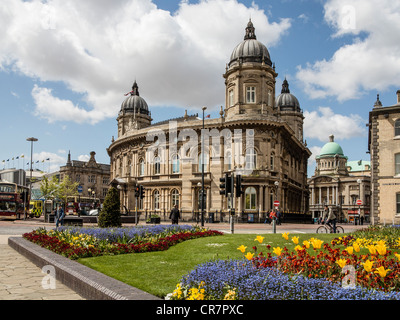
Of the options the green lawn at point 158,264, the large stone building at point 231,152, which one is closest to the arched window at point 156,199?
the large stone building at point 231,152

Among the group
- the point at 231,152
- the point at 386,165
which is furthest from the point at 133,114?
the point at 386,165

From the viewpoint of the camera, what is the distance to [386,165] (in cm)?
4012

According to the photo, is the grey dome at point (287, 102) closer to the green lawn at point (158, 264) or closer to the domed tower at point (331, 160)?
the domed tower at point (331, 160)

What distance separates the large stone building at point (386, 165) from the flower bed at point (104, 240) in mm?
28438

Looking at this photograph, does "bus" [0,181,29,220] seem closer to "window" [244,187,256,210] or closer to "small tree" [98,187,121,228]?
"window" [244,187,256,210]

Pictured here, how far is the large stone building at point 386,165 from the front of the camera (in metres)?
39.5

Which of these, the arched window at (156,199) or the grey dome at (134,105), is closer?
the arched window at (156,199)

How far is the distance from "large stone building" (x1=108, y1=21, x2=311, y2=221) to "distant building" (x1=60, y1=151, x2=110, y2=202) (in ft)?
185

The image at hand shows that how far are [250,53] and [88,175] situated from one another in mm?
76078

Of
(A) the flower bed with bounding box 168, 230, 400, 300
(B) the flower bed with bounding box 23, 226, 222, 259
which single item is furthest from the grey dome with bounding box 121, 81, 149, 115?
(A) the flower bed with bounding box 168, 230, 400, 300

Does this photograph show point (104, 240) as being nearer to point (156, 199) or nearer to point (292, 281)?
point (292, 281)

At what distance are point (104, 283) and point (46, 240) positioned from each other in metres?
7.65
